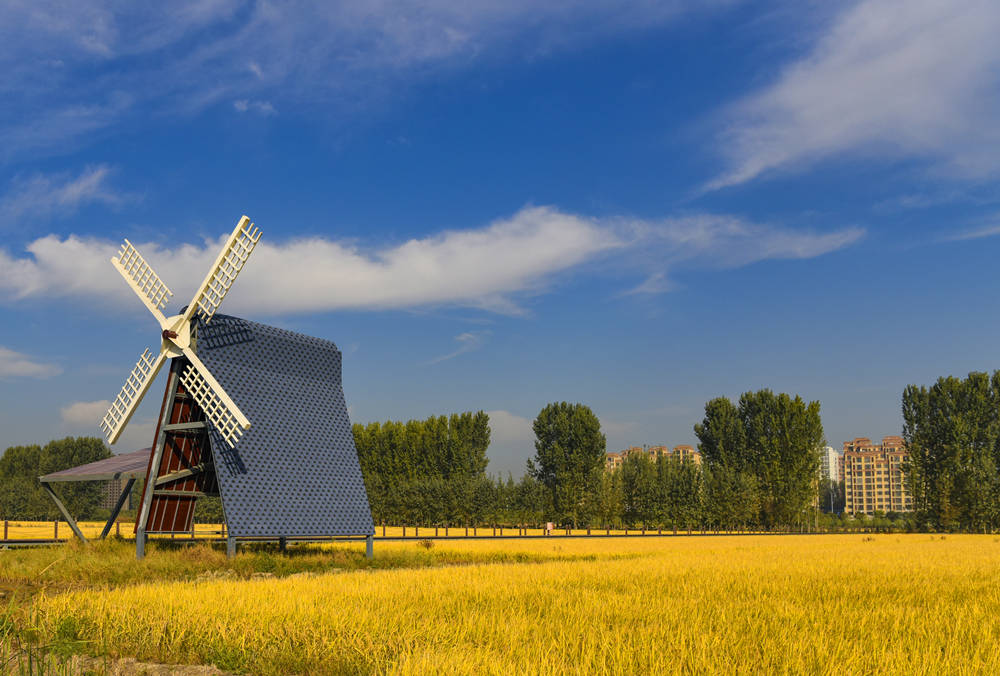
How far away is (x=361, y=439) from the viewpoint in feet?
296

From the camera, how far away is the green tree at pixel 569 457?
7375 cm

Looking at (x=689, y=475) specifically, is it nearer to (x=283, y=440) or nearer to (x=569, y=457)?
(x=569, y=457)

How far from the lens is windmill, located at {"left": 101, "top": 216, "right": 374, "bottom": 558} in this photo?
961 inches

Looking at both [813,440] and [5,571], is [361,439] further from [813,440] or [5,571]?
[5,571]

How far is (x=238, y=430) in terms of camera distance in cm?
2417

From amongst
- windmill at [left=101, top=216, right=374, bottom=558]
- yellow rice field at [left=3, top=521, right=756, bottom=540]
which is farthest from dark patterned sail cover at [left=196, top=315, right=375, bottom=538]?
yellow rice field at [left=3, top=521, right=756, bottom=540]

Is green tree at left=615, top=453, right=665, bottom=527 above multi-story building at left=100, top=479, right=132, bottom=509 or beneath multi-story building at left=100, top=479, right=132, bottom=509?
above

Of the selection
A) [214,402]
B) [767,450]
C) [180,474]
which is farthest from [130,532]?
[767,450]

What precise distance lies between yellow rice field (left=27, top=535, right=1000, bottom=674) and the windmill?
9162mm

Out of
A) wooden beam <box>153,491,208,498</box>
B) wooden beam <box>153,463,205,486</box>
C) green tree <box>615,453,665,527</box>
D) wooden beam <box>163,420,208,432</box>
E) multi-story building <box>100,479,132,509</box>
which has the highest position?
wooden beam <box>163,420,208,432</box>

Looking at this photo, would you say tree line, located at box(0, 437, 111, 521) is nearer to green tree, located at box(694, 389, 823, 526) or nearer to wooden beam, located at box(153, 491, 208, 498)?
wooden beam, located at box(153, 491, 208, 498)

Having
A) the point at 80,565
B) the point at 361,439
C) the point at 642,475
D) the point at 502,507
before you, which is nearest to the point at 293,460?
the point at 80,565

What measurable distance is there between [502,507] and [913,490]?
4280 centimetres

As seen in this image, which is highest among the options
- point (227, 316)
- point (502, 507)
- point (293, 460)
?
point (227, 316)
